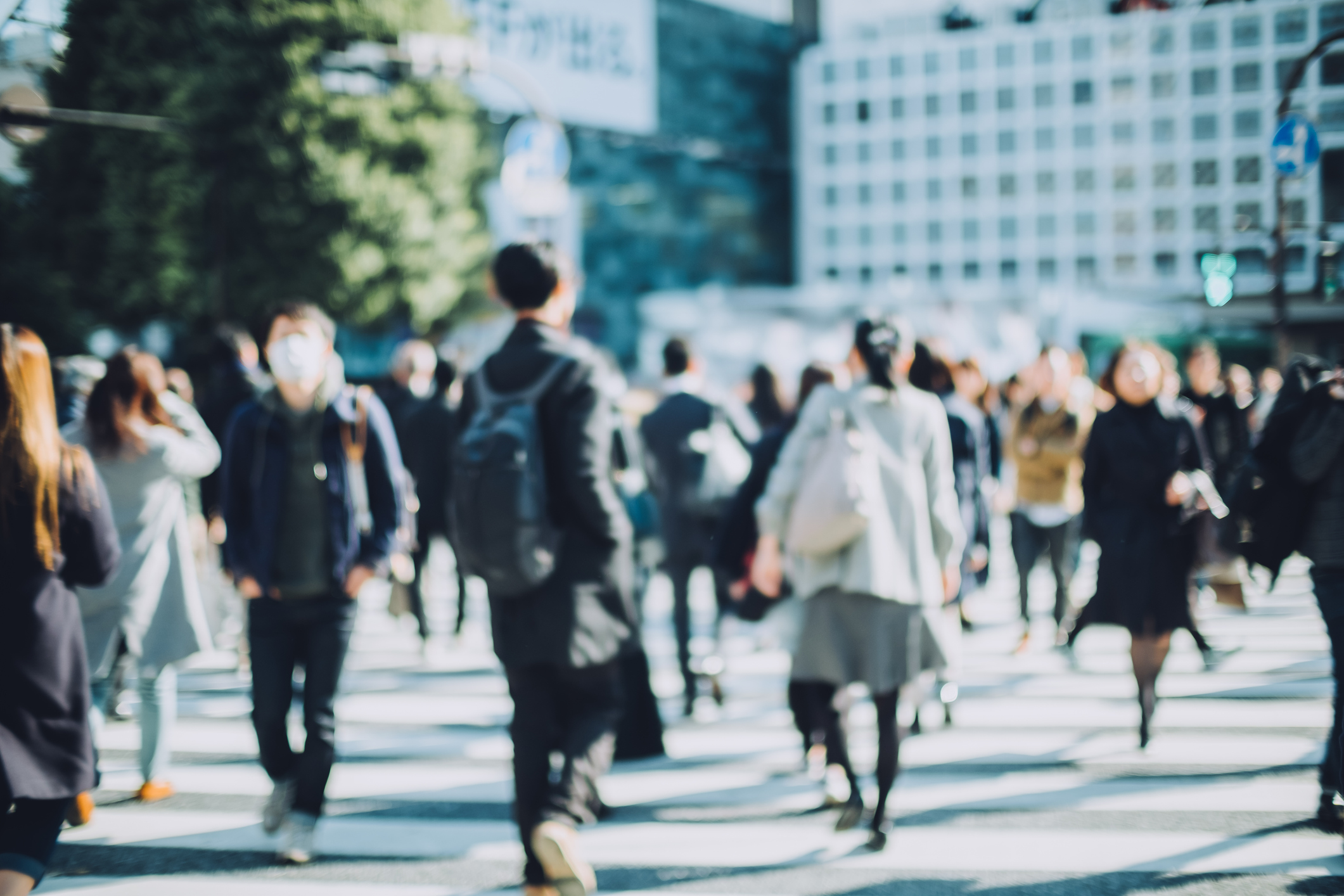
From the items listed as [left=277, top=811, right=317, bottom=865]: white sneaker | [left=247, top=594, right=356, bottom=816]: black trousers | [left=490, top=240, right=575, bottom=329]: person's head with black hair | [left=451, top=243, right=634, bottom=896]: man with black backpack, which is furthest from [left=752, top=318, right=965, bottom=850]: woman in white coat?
[left=277, top=811, right=317, bottom=865]: white sneaker

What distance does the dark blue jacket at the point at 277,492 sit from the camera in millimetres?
4105

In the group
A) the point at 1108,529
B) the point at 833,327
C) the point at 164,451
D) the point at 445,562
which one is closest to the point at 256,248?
the point at 445,562

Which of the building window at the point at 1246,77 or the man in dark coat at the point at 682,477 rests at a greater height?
the building window at the point at 1246,77

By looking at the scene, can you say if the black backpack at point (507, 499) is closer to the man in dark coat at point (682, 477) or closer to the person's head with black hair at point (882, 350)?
the person's head with black hair at point (882, 350)

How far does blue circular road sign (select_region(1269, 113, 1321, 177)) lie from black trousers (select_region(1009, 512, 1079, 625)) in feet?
20.1

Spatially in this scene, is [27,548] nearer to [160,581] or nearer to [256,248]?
[160,581]

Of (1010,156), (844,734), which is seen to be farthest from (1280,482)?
(1010,156)

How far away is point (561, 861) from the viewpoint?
10.9 feet

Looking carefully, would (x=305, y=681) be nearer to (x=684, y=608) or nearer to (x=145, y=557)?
(x=145, y=557)

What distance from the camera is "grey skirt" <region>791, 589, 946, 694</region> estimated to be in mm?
4109

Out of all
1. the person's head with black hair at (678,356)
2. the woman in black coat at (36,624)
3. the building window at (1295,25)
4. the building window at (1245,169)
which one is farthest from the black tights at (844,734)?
the building window at (1245,169)

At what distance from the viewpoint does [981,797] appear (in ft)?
15.6

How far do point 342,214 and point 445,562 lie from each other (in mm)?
9549

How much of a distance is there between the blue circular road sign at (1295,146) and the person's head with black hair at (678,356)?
842cm
